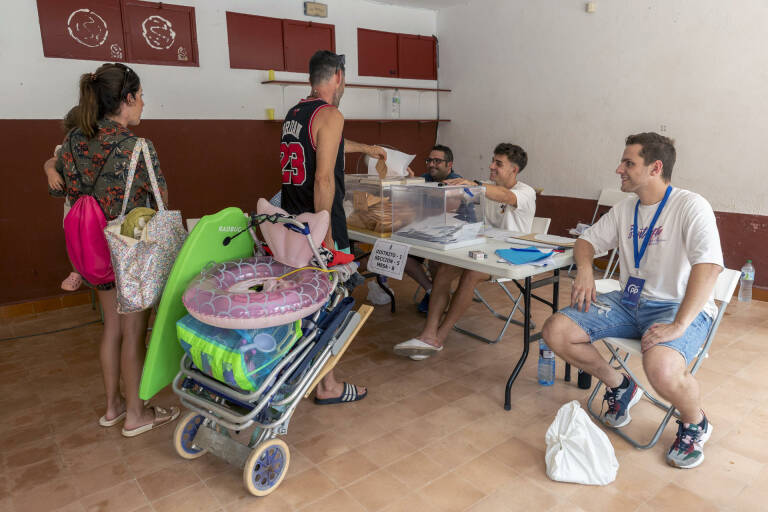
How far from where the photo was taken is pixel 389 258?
3104 millimetres

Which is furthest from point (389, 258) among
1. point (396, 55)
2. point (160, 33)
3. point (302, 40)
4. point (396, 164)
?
point (396, 55)

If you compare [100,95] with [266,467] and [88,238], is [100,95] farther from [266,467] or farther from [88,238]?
[266,467]

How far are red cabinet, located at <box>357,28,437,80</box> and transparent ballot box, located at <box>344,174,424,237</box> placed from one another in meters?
3.01

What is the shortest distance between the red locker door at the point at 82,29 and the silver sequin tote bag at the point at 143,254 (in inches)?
110

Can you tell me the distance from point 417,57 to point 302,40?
5.69ft

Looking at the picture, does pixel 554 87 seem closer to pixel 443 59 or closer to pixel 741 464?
pixel 443 59

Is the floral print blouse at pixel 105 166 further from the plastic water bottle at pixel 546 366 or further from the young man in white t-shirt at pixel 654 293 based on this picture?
the plastic water bottle at pixel 546 366

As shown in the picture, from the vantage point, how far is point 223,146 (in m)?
5.23

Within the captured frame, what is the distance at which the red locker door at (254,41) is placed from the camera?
5.12m

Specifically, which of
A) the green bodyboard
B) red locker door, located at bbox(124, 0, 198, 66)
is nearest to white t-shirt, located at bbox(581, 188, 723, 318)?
the green bodyboard

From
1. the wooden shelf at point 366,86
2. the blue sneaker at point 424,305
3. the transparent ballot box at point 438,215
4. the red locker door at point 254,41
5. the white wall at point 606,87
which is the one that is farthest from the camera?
the wooden shelf at point 366,86

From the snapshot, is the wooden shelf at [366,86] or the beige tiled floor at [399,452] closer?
the beige tiled floor at [399,452]

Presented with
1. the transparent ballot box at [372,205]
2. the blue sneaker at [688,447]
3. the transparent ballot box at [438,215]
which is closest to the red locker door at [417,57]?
the transparent ballot box at [372,205]

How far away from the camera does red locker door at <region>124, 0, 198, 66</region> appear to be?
4.57 metres
